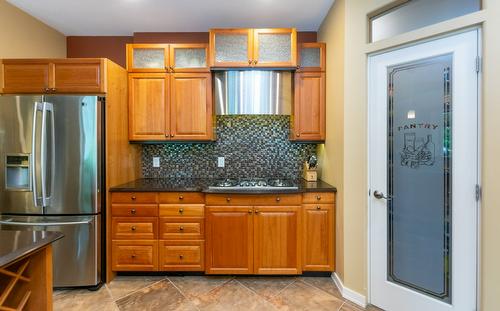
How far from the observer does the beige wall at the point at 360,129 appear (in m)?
1.59

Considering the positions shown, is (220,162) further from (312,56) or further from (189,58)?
(312,56)

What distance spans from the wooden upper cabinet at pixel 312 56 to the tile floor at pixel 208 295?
7.49 ft

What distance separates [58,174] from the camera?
229 centimetres

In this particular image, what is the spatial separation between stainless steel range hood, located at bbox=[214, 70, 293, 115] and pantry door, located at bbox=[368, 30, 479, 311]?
0.93 metres

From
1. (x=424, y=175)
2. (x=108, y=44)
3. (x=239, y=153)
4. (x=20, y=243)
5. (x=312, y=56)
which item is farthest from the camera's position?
(x=108, y=44)

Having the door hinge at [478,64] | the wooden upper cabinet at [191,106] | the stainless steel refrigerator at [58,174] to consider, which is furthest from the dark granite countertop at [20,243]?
the door hinge at [478,64]

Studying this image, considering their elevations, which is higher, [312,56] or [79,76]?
[312,56]

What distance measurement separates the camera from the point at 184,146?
3.15 metres

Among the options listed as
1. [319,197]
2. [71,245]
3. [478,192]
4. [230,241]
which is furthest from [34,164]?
[478,192]

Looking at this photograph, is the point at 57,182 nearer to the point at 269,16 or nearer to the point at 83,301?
the point at 83,301

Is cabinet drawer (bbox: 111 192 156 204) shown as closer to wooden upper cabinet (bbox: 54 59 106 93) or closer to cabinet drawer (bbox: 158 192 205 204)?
cabinet drawer (bbox: 158 192 205 204)

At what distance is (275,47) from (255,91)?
518 mm

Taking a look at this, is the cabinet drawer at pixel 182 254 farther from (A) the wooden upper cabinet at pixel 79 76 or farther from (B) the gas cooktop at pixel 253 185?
(A) the wooden upper cabinet at pixel 79 76

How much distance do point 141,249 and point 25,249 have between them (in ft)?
5.11
